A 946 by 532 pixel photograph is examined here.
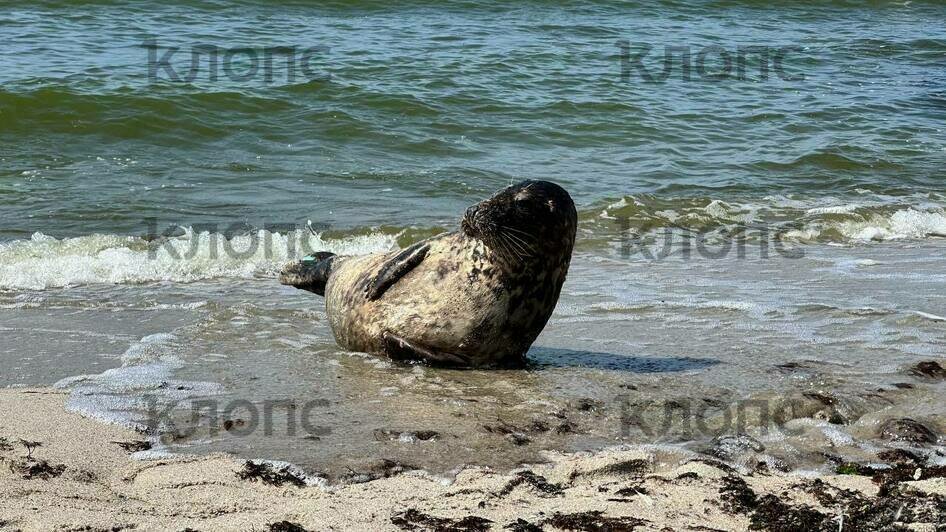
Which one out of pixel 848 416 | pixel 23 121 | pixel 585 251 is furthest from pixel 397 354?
pixel 23 121

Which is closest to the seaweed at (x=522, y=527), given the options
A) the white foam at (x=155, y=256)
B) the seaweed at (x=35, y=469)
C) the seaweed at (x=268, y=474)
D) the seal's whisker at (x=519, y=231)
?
the seaweed at (x=268, y=474)

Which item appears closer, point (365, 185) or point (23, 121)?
point (365, 185)

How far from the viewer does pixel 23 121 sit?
12.4 meters

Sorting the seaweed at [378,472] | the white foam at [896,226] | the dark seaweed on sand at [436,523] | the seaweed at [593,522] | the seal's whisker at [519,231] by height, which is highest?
the seal's whisker at [519,231]

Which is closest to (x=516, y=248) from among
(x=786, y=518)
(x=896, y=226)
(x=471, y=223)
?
(x=471, y=223)

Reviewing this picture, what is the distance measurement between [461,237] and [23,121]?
8.43 m

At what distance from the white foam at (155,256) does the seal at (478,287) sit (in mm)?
2625

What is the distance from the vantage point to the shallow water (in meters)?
4.78

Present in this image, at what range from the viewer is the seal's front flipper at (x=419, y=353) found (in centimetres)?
548

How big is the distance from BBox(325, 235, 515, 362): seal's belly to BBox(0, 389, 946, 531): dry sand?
1.36m

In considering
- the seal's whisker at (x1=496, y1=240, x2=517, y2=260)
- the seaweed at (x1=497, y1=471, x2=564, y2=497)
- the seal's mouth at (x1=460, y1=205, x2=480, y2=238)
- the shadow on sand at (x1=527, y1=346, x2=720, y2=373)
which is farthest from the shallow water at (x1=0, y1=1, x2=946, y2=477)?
the seal's mouth at (x1=460, y1=205, x2=480, y2=238)

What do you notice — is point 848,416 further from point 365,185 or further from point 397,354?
point 365,185

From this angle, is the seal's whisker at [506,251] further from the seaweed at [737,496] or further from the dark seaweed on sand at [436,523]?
the dark seaweed on sand at [436,523]

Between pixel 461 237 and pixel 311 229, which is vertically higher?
pixel 461 237
